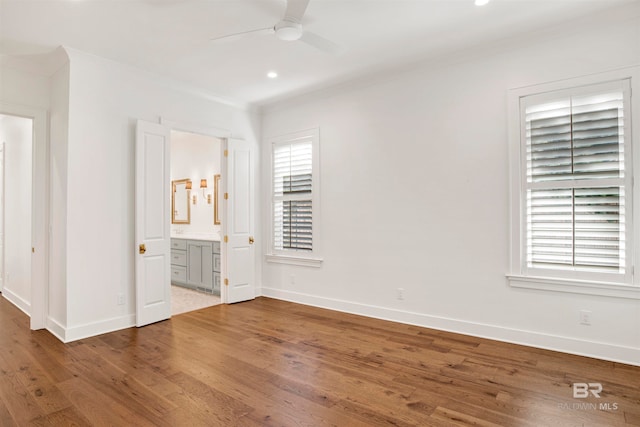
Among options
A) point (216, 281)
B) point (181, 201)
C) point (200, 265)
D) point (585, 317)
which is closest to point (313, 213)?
point (216, 281)

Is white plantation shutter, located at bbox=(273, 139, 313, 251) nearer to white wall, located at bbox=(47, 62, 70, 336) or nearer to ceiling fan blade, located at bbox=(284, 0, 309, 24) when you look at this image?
ceiling fan blade, located at bbox=(284, 0, 309, 24)

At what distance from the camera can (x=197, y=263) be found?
6012mm

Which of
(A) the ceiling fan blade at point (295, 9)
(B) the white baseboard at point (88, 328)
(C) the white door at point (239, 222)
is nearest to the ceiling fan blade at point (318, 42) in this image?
(A) the ceiling fan blade at point (295, 9)

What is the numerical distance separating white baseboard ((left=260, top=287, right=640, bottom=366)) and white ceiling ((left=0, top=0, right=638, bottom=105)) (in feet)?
9.36

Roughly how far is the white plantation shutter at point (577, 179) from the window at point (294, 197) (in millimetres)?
2625

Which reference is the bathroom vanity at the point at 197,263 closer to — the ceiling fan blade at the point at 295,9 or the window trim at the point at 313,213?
the window trim at the point at 313,213

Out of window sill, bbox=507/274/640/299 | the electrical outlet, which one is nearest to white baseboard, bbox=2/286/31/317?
window sill, bbox=507/274/640/299

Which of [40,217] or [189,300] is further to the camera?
[189,300]

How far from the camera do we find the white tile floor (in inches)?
194

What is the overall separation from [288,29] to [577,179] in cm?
279

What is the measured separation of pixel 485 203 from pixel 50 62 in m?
4.78

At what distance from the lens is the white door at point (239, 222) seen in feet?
17.0

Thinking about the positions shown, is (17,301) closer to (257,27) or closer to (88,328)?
(88,328)

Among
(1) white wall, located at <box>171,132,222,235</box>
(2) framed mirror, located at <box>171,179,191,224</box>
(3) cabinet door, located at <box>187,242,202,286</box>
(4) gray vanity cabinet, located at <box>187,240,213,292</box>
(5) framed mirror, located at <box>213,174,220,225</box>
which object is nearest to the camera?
(4) gray vanity cabinet, located at <box>187,240,213,292</box>
